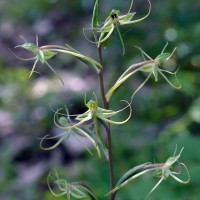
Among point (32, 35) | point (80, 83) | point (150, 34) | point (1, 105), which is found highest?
point (150, 34)

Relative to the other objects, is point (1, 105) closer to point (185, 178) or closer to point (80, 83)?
point (80, 83)

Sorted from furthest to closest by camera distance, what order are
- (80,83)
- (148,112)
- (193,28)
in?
(80,83) → (148,112) → (193,28)

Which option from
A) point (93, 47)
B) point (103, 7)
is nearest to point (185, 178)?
point (103, 7)

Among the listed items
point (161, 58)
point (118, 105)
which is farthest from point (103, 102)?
point (118, 105)

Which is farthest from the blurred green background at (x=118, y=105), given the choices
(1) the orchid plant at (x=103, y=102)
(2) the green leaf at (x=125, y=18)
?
(2) the green leaf at (x=125, y=18)

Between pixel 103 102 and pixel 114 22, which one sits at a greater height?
pixel 114 22

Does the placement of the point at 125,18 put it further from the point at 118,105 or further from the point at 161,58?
the point at 118,105

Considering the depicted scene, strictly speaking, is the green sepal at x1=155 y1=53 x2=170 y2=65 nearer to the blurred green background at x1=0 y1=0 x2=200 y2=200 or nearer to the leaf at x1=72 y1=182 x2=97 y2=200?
the leaf at x1=72 y1=182 x2=97 y2=200

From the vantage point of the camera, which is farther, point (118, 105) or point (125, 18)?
point (118, 105)

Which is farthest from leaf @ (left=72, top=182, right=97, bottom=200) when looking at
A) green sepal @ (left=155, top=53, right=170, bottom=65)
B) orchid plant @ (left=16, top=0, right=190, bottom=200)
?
green sepal @ (left=155, top=53, right=170, bottom=65)
